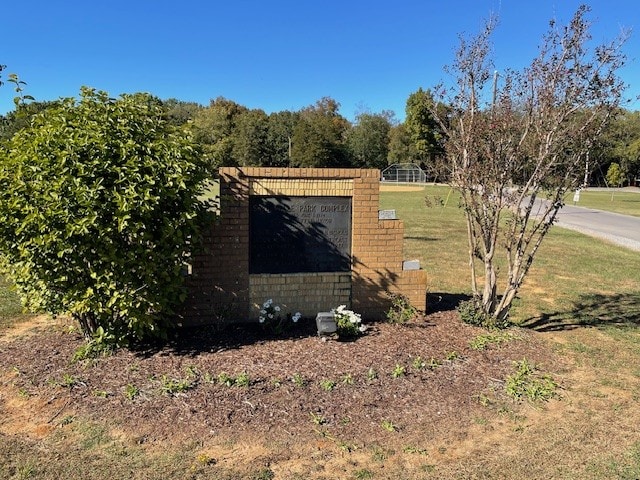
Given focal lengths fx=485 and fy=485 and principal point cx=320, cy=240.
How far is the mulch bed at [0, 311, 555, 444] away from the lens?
11.6 feet

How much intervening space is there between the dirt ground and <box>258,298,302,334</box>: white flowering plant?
126 millimetres

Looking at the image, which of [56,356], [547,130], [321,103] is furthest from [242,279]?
[321,103]

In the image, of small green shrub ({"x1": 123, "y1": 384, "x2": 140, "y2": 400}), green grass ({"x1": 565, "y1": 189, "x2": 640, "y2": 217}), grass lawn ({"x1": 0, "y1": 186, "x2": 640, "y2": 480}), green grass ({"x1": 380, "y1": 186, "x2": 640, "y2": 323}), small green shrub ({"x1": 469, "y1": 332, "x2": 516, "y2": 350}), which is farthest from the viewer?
green grass ({"x1": 565, "y1": 189, "x2": 640, "y2": 217})

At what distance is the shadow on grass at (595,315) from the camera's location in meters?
6.44

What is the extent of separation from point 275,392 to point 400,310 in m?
2.30

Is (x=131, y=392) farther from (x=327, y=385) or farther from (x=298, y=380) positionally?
(x=327, y=385)

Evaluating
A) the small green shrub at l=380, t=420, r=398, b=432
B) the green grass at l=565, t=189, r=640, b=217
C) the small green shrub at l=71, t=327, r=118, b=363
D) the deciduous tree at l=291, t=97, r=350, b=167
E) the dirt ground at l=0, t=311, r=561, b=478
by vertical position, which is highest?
the deciduous tree at l=291, t=97, r=350, b=167

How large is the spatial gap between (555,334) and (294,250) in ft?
11.2

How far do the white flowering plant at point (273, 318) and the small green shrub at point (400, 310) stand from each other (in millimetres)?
1100

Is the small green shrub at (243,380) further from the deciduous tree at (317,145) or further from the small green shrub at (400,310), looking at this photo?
the deciduous tree at (317,145)

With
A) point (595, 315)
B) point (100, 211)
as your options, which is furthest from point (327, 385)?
point (595, 315)

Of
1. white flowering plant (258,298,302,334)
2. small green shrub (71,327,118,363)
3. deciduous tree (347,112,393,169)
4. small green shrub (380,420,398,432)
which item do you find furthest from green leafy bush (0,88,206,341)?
deciduous tree (347,112,393,169)

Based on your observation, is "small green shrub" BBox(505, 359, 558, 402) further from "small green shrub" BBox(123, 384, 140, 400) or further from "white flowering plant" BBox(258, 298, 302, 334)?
"small green shrub" BBox(123, 384, 140, 400)

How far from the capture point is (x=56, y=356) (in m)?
4.58
